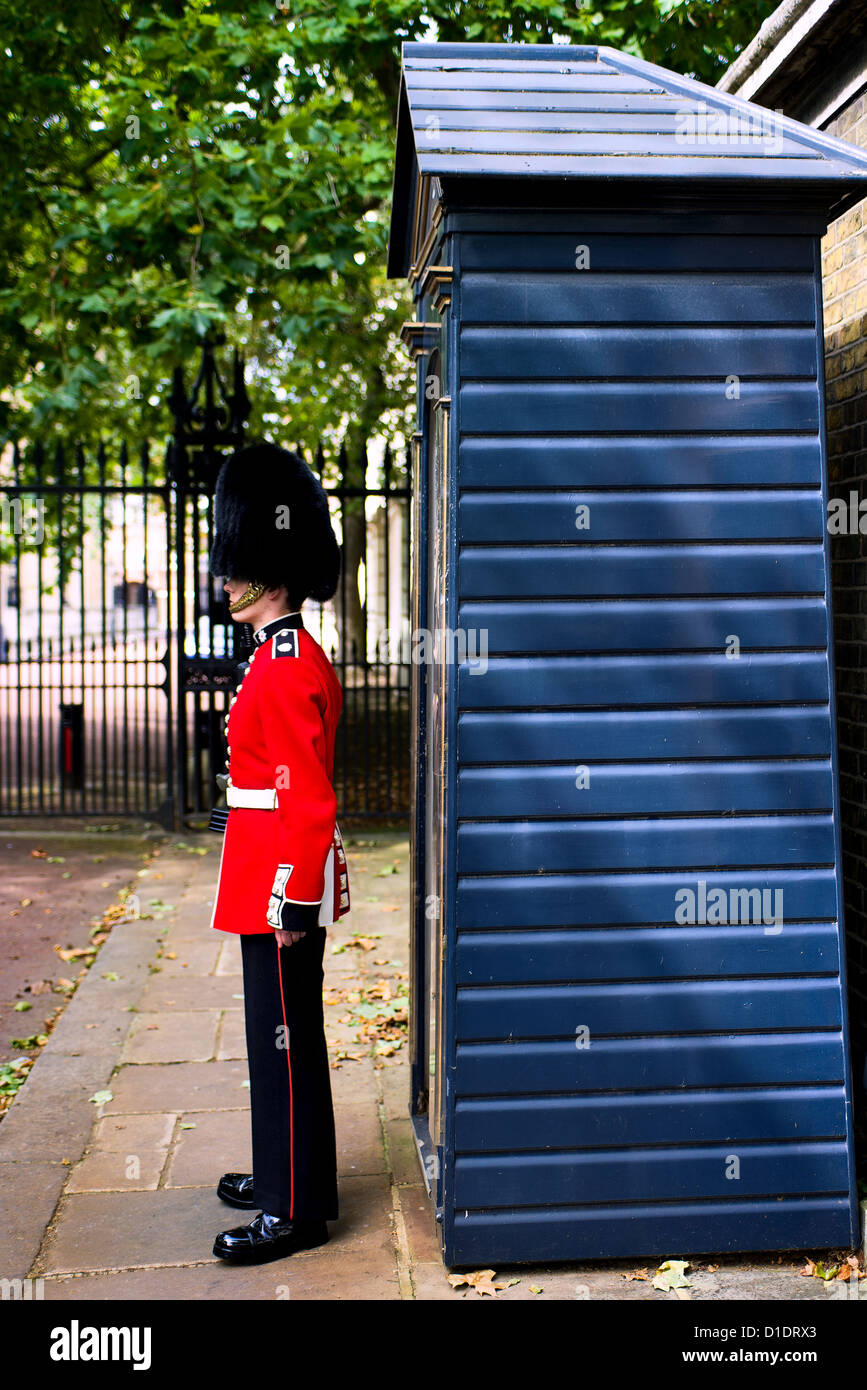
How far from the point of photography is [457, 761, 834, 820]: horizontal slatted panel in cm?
327

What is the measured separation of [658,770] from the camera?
3322mm

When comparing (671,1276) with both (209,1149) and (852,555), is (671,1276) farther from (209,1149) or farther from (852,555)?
(852,555)

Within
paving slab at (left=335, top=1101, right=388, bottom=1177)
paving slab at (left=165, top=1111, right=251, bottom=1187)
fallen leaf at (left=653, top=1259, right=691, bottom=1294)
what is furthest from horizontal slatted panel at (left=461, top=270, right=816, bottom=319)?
paving slab at (left=165, top=1111, right=251, bottom=1187)

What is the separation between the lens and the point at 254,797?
3.47 meters

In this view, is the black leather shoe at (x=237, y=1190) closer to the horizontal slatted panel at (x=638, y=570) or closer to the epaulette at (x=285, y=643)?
the epaulette at (x=285, y=643)

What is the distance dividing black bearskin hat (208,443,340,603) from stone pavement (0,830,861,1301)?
1798 mm

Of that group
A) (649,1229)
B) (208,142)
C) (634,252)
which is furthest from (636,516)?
(208,142)

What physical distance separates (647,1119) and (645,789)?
839 mm

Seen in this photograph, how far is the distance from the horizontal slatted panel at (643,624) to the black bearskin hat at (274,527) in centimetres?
61

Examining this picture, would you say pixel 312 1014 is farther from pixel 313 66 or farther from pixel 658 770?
pixel 313 66

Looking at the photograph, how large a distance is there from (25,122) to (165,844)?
507cm

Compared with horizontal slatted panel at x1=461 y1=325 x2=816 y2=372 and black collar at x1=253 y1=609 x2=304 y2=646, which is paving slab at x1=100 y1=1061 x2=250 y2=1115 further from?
horizontal slatted panel at x1=461 y1=325 x2=816 y2=372

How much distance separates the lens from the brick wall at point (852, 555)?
3.73 meters

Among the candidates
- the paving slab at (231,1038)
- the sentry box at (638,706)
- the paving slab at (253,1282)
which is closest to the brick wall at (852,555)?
the sentry box at (638,706)
